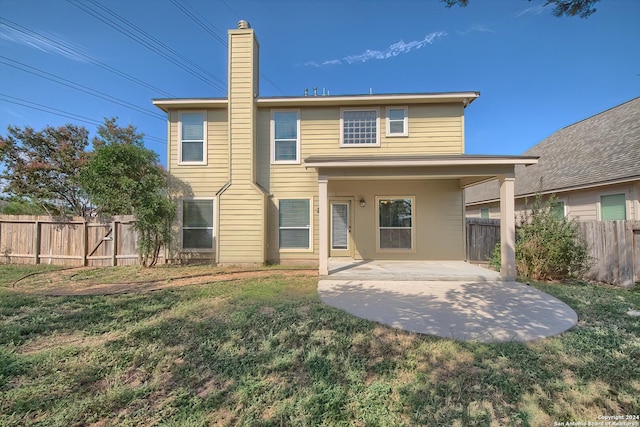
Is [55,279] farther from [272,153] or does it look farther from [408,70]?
[408,70]

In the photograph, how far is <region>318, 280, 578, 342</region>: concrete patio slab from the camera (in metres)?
3.85

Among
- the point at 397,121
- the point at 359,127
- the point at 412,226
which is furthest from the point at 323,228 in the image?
the point at 397,121

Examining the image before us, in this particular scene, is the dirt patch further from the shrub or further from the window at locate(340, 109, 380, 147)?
the shrub

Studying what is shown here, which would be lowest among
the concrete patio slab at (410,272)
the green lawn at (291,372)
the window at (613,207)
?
the green lawn at (291,372)

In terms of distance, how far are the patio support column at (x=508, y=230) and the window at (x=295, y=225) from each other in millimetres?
5680

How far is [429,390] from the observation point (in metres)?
2.52

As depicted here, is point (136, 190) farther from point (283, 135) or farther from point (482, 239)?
point (482, 239)

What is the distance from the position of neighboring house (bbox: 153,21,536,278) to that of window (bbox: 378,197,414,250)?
35mm

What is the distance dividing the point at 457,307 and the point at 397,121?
6604 mm

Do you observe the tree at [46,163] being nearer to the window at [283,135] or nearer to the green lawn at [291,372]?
the window at [283,135]

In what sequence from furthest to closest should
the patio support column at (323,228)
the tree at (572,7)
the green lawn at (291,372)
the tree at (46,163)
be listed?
the tree at (46,163) < the patio support column at (323,228) < the tree at (572,7) < the green lawn at (291,372)

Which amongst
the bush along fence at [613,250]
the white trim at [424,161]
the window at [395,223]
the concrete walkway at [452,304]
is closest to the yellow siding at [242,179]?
the white trim at [424,161]

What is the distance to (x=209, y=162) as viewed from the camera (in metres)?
9.57

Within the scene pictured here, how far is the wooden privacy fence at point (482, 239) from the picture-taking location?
355 inches
